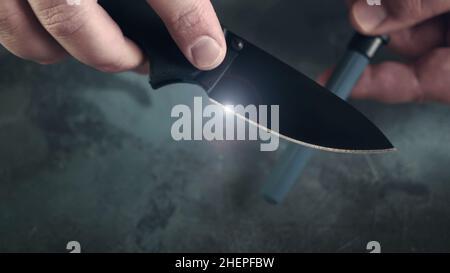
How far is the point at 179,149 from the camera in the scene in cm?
96

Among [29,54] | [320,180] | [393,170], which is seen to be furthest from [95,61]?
[393,170]

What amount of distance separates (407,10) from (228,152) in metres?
0.40

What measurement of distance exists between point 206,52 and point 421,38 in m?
0.51

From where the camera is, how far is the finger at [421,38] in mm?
944

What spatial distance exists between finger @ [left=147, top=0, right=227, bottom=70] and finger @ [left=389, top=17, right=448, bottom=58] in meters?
0.45

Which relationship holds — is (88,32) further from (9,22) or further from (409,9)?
(409,9)

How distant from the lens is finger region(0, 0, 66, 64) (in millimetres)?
685

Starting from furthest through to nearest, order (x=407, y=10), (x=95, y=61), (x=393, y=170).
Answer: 1. (x=393, y=170)
2. (x=407, y=10)
3. (x=95, y=61)

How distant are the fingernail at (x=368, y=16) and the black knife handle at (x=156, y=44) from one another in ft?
1.06

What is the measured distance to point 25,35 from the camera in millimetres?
715

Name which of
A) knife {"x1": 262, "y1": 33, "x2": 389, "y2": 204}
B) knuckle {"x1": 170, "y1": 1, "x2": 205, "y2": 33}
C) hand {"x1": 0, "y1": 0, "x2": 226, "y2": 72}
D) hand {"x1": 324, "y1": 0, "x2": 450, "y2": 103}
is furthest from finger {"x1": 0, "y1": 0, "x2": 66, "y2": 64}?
hand {"x1": 324, "y1": 0, "x2": 450, "y2": 103}

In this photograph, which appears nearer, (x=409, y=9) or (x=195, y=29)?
(x=195, y=29)

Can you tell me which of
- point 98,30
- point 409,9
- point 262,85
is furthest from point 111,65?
point 409,9
